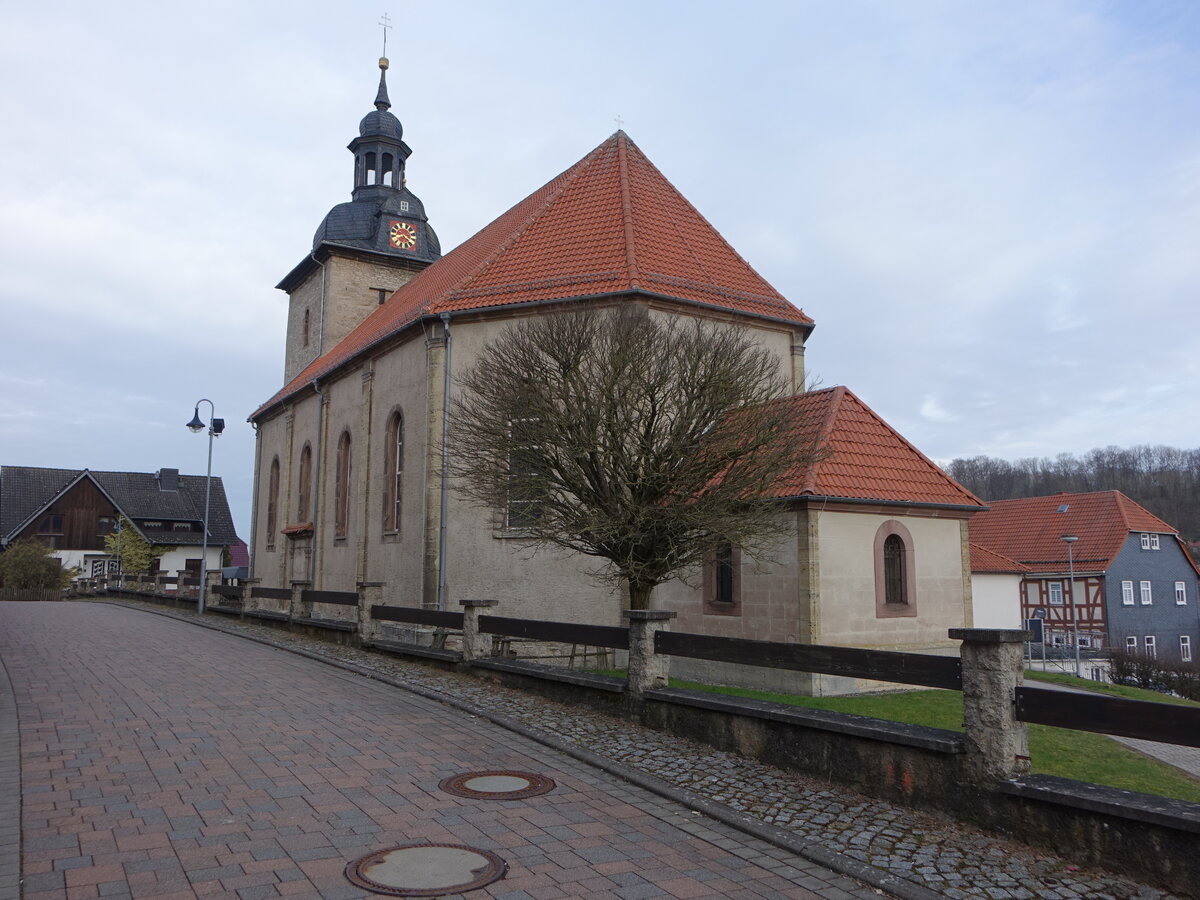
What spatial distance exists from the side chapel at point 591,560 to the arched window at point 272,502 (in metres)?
3.63

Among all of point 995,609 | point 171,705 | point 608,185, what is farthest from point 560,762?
point 995,609

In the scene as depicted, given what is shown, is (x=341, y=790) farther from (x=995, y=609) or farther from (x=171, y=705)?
(x=995, y=609)

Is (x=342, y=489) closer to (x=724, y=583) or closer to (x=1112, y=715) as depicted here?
(x=724, y=583)

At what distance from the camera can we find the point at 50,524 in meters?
55.3

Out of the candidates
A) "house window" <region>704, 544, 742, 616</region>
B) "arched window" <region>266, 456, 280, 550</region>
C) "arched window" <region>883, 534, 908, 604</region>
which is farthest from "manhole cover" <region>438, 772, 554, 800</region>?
"arched window" <region>266, 456, 280, 550</region>

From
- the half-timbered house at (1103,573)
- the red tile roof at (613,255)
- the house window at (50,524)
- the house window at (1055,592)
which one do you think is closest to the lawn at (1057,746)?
the red tile roof at (613,255)

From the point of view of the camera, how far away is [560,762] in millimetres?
7555

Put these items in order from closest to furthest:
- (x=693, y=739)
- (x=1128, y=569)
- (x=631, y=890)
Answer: (x=631, y=890) → (x=693, y=739) → (x=1128, y=569)

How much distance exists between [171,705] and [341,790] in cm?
406

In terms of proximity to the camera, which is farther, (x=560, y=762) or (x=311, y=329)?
(x=311, y=329)

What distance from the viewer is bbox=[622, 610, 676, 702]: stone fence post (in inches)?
360

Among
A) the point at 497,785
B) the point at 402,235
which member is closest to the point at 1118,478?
the point at 402,235

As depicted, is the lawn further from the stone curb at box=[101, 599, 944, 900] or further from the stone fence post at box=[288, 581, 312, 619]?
the stone fence post at box=[288, 581, 312, 619]

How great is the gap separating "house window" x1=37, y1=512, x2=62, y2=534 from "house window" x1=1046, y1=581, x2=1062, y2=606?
56.6 metres
